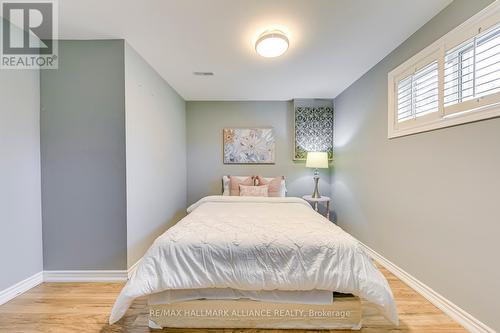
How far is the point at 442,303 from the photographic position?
1.76 metres

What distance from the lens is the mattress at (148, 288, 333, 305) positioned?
5.06 feet

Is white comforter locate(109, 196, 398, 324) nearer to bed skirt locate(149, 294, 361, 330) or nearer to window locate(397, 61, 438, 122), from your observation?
bed skirt locate(149, 294, 361, 330)

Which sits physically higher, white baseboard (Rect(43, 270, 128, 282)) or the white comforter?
the white comforter

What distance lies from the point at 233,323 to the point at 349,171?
2731 mm

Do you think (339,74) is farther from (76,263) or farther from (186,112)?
(76,263)

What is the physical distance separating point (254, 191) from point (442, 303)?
246cm

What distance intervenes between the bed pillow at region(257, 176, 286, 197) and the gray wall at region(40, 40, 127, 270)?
7.27ft

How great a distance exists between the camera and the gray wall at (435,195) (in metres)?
1.46

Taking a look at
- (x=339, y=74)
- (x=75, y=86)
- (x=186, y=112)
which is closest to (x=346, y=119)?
(x=339, y=74)

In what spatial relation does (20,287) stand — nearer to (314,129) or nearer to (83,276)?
(83,276)

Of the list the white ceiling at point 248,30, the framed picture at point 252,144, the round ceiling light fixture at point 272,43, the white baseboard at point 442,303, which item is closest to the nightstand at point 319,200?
the framed picture at point 252,144

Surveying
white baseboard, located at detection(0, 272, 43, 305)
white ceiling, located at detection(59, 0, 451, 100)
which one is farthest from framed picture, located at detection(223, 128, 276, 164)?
white baseboard, located at detection(0, 272, 43, 305)

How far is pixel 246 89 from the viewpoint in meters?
3.64

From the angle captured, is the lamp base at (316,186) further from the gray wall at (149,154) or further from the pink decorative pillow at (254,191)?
the gray wall at (149,154)
